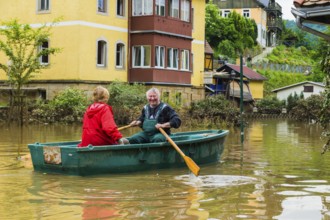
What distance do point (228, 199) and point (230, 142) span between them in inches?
551

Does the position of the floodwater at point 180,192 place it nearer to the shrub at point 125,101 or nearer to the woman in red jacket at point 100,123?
the woman in red jacket at point 100,123

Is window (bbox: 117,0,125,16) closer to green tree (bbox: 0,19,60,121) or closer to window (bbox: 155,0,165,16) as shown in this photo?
window (bbox: 155,0,165,16)

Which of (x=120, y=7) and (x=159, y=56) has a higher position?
(x=120, y=7)

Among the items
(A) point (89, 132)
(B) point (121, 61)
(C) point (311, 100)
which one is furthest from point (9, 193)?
(C) point (311, 100)

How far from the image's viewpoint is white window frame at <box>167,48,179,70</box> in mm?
42062

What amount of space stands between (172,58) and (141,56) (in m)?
2.46

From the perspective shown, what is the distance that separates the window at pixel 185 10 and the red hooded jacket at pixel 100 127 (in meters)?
30.1

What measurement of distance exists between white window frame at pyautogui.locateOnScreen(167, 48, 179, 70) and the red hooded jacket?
2819 centimetres

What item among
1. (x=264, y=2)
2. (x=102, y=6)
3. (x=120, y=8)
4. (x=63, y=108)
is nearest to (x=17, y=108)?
(x=63, y=108)

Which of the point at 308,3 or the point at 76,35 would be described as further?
the point at 76,35

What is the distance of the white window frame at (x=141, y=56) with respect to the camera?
133 ft

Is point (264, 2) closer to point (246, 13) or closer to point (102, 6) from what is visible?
point (246, 13)

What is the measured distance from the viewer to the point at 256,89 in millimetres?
69875

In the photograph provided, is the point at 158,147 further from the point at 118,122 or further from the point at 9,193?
the point at 118,122
